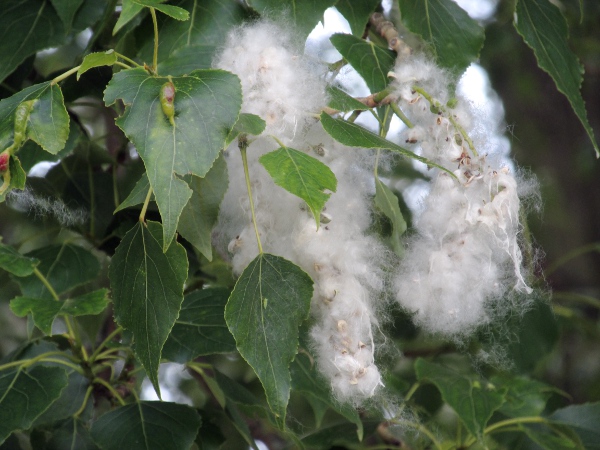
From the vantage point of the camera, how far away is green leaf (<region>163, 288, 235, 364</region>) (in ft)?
3.77

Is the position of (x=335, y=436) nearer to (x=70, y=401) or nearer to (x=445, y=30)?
(x=70, y=401)

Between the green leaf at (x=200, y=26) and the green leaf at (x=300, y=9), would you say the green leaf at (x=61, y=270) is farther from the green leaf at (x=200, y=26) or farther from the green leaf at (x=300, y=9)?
the green leaf at (x=300, y=9)

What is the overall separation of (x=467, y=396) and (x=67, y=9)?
2.74ft

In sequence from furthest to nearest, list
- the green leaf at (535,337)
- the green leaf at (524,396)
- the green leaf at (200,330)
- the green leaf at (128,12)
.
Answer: the green leaf at (535,337)
the green leaf at (524,396)
the green leaf at (200,330)
the green leaf at (128,12)

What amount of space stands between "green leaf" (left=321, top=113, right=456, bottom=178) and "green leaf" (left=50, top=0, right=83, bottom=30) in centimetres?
45

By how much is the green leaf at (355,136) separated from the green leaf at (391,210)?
4.6 inches

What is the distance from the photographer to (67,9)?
1111mm

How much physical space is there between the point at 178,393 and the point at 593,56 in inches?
66.8

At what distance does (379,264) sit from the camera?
3.28 feet

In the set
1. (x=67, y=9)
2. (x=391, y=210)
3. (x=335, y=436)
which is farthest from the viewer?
(x=335, y=436)

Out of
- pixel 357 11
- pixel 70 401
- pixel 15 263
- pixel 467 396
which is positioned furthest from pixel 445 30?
pixel 70 401

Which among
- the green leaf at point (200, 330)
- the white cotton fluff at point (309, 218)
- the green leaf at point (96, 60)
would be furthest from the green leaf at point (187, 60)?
the green leaf at point (200, 330)

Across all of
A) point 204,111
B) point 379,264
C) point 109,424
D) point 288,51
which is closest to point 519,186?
point 379,264

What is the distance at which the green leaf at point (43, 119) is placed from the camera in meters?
0.81
